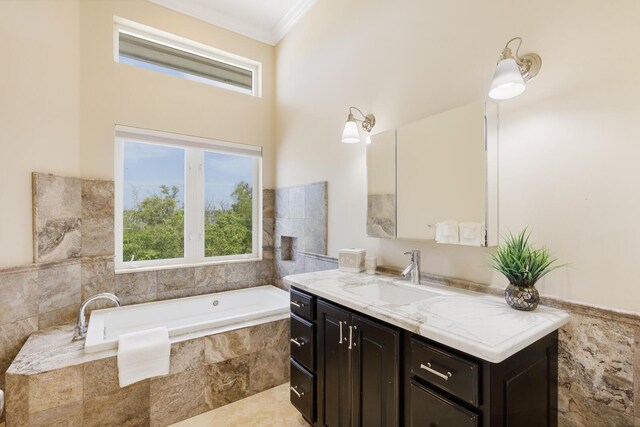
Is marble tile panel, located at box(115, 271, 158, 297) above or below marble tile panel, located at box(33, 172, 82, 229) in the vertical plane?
below

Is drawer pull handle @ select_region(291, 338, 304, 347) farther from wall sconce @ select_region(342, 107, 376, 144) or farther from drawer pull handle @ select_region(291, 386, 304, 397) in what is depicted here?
wall sconce @ select_region(342, 107, 376, 144)

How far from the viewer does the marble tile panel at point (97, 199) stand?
8.28 feet

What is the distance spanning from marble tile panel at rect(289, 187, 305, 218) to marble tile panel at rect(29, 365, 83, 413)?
197 centimetres

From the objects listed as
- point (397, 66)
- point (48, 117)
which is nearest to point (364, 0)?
point (397, 66)

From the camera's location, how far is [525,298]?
1228mm

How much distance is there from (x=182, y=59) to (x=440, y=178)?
2.86 meters

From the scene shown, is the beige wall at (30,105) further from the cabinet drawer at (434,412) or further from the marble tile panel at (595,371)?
the marble tile panel at (595,371)

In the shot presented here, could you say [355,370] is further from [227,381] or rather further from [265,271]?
[265,271]

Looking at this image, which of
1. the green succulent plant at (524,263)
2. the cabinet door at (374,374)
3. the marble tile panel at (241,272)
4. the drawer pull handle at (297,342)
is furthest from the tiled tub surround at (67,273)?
→ the green succulent plant at (524,263)

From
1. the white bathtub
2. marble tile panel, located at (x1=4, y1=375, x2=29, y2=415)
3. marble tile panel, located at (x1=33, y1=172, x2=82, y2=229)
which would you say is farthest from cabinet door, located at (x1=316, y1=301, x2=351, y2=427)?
marble tile panel, located at (x1=33, y1=172, x2=82, y2=229)

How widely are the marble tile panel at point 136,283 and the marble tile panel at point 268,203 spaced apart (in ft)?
4.16

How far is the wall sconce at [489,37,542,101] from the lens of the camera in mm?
1246

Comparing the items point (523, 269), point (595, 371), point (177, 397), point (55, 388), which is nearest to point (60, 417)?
point (55, 388)

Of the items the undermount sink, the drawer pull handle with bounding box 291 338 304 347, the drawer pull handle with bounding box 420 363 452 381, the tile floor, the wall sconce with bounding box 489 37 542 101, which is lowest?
the tile floor
